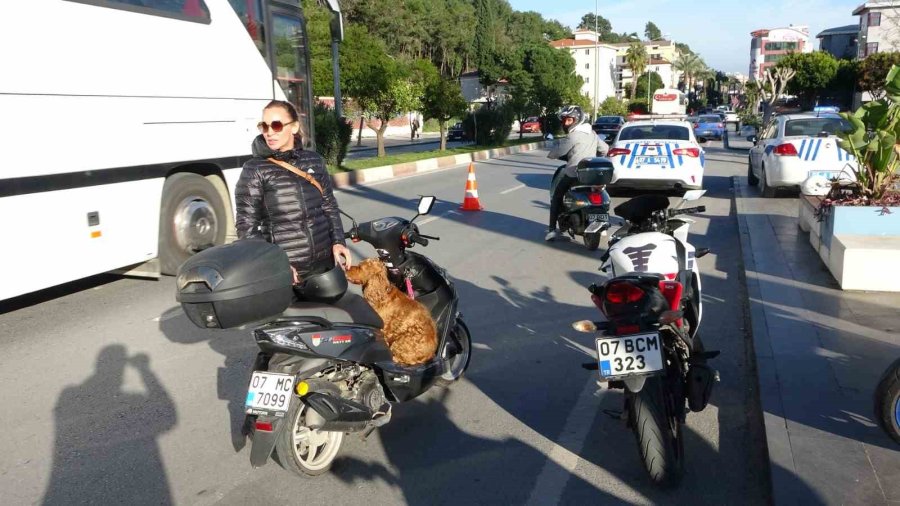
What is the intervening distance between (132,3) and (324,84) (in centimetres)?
3692

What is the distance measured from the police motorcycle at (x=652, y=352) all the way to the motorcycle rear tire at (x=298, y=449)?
4.59 feet

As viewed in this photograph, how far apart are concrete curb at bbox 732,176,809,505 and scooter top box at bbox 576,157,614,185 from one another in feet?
6.60

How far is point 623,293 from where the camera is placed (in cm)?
375

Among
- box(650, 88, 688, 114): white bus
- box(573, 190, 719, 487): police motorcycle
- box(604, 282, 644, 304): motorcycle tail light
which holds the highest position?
box(650, 88, 688, 114): white bus

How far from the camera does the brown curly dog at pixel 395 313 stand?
430 centimetres

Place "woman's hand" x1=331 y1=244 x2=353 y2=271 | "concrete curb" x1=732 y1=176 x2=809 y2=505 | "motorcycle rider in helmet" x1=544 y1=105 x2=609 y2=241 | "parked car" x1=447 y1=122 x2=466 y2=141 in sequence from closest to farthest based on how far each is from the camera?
"concrete curb" x1=732 y1=176 x2=809 y2=505 → "woman's hand" x1=331 y1=244 x2=353 y2=271 → "motorcycle rider in helmet" x1=544 y1=105 x2=609 y2=241 → "parked car" x1=447 y1=122 x2=466 y2=141

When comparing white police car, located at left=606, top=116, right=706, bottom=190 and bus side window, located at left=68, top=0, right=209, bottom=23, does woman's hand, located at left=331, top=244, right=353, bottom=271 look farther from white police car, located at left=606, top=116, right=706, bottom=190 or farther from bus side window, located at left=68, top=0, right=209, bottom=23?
white police car, located at left=606, top=116, right=706, bottom=190

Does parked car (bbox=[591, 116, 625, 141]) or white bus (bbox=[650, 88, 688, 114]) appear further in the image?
white bus (bbox=[650, 88, 688, 114])

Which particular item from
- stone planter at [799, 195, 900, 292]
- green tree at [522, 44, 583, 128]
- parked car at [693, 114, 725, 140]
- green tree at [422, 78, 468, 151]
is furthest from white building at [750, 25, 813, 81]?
stone planter at [799, 195, 900, 292]

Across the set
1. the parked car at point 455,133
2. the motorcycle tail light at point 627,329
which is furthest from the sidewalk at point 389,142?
the motorcycle tail light at point 627,329

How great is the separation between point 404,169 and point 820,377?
19.0 m

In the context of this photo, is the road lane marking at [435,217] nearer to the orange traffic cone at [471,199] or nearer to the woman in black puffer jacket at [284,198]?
the orange traffic cone at [471,199]

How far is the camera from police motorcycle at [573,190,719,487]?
360 cm

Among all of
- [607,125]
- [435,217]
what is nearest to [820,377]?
[435,217]
